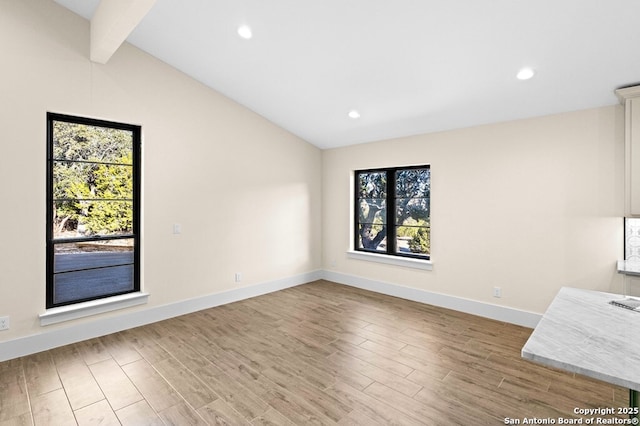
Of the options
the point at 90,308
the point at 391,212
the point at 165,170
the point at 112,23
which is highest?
the point at 112,23

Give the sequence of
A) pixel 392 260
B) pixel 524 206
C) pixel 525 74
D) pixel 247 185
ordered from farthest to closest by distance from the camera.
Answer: pixel 392 260 < pixel 247 185 < pixel 524 206 < pixel 525 74

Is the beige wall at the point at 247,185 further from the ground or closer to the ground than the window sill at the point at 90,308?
further from the ground

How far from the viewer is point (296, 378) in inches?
103

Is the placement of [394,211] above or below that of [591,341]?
above

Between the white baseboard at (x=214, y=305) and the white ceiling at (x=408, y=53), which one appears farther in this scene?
the white baseboard at (x=214, y=305)

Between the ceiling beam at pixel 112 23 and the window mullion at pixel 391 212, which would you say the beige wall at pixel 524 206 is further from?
the ceiling beam at pixel 112 23

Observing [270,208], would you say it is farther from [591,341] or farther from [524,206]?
[591,341]

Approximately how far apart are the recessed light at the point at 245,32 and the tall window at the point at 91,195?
1.73 meters

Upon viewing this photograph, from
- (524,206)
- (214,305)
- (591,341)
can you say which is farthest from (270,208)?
(591,341)

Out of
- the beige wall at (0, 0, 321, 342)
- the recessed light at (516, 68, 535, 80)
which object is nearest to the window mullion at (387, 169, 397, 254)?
the beige wall at (0, 0, 321, 342)

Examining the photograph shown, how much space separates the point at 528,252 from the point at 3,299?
17.6 ft

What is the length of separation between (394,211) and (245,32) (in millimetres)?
3308

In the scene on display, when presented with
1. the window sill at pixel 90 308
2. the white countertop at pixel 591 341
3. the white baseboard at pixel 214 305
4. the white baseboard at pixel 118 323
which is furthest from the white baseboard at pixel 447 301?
the window sill at pixel 90 308

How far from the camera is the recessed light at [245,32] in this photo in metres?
3.10
